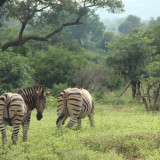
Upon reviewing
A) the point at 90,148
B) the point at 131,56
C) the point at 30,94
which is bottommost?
the point at 90,148

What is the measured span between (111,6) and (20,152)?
59.2ft

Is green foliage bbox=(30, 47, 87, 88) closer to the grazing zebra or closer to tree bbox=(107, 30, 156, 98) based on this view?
tree bbox=(107, 30, 156, 98)

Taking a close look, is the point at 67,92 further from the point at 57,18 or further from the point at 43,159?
the point at 57,18

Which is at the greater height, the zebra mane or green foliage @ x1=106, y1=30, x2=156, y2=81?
green foliage @ x1=106, y1=30, x2=156, y2=81

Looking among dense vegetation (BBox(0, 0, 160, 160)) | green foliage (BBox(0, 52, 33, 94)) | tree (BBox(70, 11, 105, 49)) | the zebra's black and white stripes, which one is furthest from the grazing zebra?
tree (BBox(70, 11, 105, 49))

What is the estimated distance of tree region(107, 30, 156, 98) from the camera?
21.3 m

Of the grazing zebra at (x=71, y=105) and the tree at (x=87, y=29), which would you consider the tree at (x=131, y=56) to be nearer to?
the grazing zebra at (x=71, y=105)

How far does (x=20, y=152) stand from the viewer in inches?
262

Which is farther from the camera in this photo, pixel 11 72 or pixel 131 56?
pixel 131 56

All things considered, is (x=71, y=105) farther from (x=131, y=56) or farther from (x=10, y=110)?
(x=131, y=56)

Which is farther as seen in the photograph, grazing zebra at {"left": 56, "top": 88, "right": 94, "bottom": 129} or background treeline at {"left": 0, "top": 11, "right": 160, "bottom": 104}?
background treeline at {"left": 0, "top": 11, "right": 160, "bottom": 104}

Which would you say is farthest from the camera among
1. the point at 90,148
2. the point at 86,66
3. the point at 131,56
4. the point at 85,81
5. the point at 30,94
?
the point at 86,66

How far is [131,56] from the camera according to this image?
70.9 feet

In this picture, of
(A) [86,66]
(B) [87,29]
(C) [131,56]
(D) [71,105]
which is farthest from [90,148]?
(B) [87,29]
